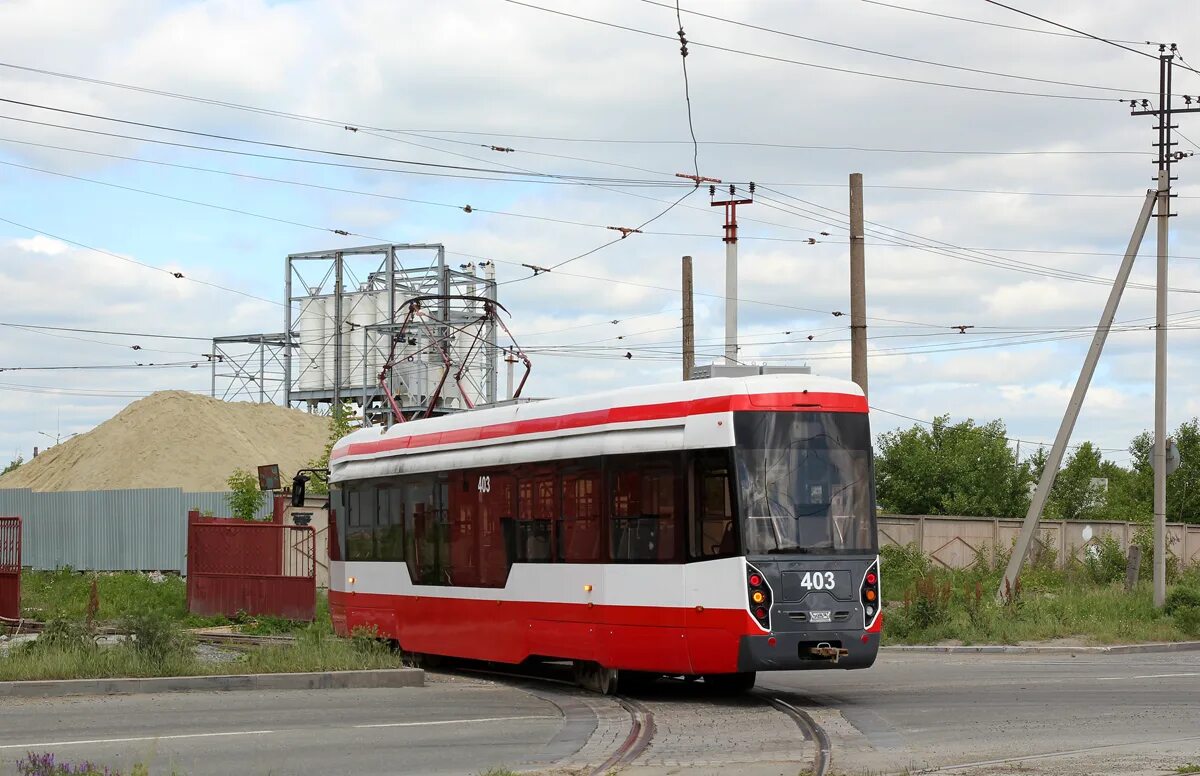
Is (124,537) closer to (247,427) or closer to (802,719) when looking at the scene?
(247,427)

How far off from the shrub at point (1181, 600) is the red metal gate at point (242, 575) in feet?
53.6

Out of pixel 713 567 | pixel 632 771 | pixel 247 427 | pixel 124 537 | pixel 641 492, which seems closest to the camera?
pixel 632 771

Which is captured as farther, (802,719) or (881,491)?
(881,491)

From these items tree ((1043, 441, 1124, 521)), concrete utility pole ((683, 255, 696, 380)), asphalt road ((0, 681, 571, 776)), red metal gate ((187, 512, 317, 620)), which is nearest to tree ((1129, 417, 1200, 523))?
tree ((1043, 441, 1124, 521))

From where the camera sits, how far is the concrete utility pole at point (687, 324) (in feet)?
119

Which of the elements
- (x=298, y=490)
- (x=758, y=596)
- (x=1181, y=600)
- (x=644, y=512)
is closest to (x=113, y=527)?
(x=298, y=490)

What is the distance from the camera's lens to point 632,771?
1099 cm

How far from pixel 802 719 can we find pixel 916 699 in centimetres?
237

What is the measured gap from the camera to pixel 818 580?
49.4ft

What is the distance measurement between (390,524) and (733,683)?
6.33 metres

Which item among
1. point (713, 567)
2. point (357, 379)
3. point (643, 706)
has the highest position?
point (357, 379)

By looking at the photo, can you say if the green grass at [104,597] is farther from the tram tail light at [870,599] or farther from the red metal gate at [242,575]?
A: the tram tail light at [870,599]

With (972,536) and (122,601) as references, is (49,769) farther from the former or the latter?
(972,536)

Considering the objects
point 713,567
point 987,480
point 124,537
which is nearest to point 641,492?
point 713,567
